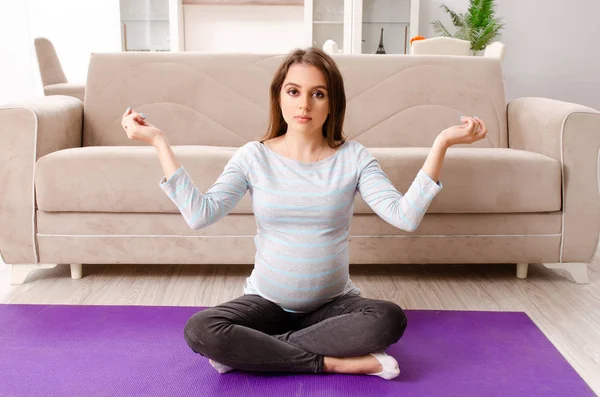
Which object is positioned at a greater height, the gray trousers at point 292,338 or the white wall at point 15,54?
the white wall at point 15,54

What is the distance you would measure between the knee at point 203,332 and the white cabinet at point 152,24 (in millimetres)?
4389

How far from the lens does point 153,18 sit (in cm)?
539

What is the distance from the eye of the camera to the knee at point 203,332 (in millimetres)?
1340

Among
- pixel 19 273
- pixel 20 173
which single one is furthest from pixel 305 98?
pixel 19 273

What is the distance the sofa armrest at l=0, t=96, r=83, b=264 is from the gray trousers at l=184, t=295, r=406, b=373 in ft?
3.22

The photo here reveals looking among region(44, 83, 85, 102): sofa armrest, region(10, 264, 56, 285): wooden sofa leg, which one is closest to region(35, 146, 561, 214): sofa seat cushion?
region(10, 264, 56, 285): wooden sofa leg

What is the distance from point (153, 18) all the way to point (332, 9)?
156cm

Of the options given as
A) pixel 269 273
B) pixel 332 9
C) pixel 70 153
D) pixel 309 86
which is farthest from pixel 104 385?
pixel 332 9

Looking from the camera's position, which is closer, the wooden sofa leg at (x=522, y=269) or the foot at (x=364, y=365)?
the foot at (x=364, y=365)

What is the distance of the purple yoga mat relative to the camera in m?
1.34

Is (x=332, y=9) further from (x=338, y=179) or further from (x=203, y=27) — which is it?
(x=338, y=179)

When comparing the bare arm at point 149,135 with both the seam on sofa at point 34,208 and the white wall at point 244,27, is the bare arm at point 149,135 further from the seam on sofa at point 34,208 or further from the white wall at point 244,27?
the white wall at point 244,27

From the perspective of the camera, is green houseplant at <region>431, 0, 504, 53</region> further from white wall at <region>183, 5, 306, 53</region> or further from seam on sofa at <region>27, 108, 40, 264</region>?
seam on sofa at <region>27, 108, 40, 264</region>

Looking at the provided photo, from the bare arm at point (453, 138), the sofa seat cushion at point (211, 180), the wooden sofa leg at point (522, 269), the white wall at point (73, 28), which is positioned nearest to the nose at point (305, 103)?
the bare arm at point (453, 138)
